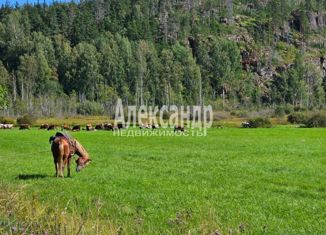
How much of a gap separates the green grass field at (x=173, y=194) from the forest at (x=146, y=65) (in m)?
113

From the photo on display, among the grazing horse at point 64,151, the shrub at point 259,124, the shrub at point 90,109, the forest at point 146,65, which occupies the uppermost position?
the forest at point 146,65

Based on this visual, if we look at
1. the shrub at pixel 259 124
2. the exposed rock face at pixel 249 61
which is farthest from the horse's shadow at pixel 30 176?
the exposed rock face at pixel 249 61

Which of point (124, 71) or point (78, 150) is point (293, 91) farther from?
point (78, 150)

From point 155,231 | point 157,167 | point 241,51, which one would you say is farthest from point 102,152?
point 241,51

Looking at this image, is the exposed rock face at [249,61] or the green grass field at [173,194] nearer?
the green grass field at [173,194]

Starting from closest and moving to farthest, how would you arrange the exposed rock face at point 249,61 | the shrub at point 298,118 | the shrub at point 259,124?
the shrub at point 259,124 < the shrub at point 298,118 < the exposed rock face at point 249,61

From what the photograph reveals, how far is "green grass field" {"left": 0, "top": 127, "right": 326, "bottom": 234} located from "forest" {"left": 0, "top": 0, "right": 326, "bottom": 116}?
113m

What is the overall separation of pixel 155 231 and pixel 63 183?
883 centimetres

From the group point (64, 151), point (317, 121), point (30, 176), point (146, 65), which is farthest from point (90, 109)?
point (64, 151)

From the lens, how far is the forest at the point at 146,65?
15600 centimetres

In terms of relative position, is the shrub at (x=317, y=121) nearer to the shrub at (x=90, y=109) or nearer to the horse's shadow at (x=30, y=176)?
the horse's shadow at (x=30, y=176)

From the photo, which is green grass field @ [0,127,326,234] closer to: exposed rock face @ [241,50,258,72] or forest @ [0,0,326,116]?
forest @ [0,0,326,116]

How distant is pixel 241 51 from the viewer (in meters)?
182

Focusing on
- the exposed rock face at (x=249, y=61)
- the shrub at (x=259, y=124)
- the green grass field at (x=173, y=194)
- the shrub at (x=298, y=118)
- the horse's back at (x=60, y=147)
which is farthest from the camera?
the exposed rock face at (x=249, y=61)
